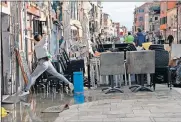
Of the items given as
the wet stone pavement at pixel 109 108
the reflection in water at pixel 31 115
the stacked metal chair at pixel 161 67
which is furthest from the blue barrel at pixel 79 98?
the stacked metal chair at pixel 161 67

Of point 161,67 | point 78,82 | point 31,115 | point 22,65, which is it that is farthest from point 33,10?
point 31,115

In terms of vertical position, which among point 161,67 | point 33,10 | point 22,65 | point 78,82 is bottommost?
point 78,82

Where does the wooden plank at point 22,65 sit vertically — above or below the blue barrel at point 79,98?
above

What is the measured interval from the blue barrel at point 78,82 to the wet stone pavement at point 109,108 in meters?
0.33

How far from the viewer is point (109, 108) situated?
916 centimetres

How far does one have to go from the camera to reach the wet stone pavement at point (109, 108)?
26.4 feet

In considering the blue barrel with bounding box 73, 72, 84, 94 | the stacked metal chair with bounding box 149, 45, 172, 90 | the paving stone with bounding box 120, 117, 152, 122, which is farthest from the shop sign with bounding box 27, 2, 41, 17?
the paving stone with bounding box 120, 117, 152, 122

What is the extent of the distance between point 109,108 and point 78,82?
2858 millimetres

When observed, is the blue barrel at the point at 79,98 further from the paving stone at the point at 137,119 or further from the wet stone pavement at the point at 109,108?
the paving stone at the point at 137,119

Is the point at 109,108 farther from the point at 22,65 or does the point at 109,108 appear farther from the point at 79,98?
the point at 22,65

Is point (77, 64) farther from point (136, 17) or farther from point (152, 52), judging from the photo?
point (136, 17)

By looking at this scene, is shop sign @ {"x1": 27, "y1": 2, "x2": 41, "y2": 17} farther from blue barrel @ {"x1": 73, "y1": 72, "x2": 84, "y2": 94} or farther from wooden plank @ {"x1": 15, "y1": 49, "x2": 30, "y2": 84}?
blue barrel @ {"x1": 73, "y1": 72, "x2": 84, "y2": 94}

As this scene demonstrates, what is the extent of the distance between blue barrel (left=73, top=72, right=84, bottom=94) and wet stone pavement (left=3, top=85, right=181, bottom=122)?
33 centimetres

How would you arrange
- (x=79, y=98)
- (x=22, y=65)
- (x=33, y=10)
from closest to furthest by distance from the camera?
1. (x=79, y=98)
2. (x=22, y=65)
3. (x=33, y=10)
